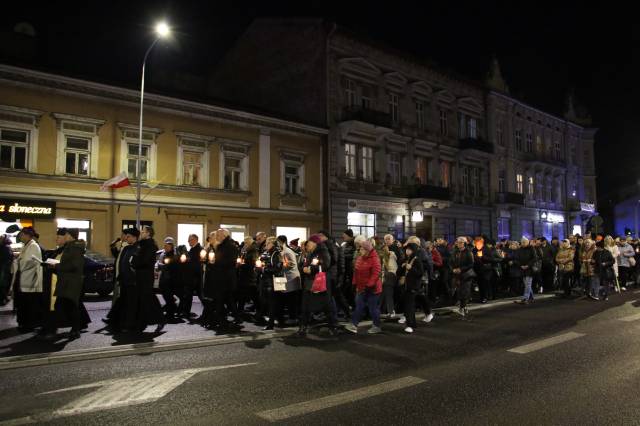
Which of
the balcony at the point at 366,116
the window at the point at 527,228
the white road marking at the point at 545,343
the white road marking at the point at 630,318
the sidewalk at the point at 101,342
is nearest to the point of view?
the sidewalk at the point at 101,342

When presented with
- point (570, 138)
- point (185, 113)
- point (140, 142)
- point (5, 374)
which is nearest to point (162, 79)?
point (185, 113)

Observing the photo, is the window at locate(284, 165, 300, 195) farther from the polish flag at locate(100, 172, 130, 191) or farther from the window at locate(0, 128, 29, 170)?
the window at locate(0, 128, 29, 170)

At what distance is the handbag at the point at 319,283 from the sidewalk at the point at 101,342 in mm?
1038

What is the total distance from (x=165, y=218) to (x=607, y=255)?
16.8m

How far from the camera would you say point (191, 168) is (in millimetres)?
22953

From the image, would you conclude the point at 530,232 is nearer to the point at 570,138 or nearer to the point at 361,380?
the point at 570,138

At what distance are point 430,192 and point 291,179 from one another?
10.1 meters

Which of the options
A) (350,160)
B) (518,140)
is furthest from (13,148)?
(518,140)

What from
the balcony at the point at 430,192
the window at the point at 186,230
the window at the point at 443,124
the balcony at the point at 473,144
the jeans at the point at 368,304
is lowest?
the jeans at the point at 368,304

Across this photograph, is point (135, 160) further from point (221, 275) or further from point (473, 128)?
point (473, 128)

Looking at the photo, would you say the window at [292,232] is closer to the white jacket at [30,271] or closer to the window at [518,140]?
the white jacket at [30,271]

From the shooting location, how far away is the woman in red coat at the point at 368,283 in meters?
9.14

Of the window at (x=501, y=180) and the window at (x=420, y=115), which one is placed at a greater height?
the window at (x=420, y=115)

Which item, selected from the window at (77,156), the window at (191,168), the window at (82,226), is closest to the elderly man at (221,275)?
the window at (82,226)
